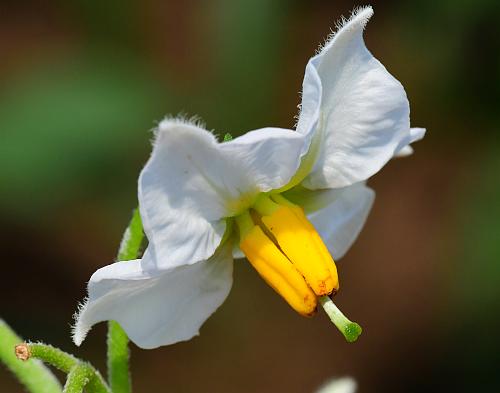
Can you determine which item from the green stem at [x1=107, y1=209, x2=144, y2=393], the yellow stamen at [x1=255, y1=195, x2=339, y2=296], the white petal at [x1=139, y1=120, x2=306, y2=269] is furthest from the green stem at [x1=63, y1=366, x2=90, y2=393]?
the yellow stamen at [x1=255, y1=195, x2=339, y2=296]

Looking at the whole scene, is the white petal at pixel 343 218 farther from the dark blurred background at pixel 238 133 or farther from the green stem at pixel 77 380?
the dark blurred background at pixel 238 133

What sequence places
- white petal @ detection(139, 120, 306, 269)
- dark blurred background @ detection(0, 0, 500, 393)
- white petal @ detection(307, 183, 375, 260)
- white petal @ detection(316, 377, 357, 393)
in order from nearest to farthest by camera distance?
white petal @ detection(139, 120, 306, 269), white petal @ detection(307, 183, 375, 260), white petal @ detection(316, 377, 357, 393), dark blurred background @ detection(0, 0, 500, 393)

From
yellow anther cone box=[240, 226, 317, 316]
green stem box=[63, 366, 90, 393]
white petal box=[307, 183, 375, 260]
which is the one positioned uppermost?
yellow anther cone box=[240, 226, 317, 316]

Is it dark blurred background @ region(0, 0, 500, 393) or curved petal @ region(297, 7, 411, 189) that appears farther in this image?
dark blurred background @ region(0, 0, 500, 393)

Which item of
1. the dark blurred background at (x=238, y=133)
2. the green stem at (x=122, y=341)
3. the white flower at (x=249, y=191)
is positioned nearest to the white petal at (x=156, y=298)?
the white flower at (x=249, y=191)

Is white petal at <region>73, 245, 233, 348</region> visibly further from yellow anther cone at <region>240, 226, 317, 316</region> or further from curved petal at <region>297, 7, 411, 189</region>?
curved petal at <region>297, 7, 411, 189</region>

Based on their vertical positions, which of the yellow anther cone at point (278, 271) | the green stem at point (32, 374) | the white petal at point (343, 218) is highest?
the yellow anther cone at point (278, 271)

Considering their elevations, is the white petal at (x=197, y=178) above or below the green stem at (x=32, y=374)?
Result: above

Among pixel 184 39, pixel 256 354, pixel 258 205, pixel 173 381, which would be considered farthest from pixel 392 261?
pixel 258 205

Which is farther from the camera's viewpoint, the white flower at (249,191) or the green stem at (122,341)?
the green stem at (122,341)

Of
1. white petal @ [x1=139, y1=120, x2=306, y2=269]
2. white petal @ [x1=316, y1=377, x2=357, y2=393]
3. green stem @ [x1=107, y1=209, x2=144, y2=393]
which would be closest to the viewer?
white petal @ [x1=139, y1=120, x2=306, y2=269]
